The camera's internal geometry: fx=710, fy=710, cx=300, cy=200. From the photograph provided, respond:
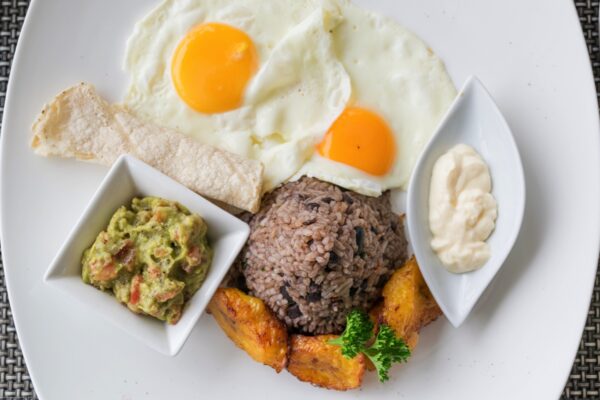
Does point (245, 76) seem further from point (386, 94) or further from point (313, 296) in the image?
point (313, 296)

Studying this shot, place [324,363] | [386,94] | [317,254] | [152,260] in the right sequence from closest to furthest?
[152,260], [317,254], [324,363], [386,94]

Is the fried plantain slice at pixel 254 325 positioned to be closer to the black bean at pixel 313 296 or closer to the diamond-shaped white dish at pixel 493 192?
the black bean at pixel 313 296

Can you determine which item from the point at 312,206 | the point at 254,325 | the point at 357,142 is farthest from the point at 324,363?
the point at 357,142

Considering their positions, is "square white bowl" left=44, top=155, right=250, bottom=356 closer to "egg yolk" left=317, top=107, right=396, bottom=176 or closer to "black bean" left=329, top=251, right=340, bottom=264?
"black bean" left=329, top=251, right=340, bottom=264

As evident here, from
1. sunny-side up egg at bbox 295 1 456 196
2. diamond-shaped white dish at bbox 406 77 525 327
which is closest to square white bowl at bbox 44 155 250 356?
sunny-side up egg at bbox 295 1 456 196

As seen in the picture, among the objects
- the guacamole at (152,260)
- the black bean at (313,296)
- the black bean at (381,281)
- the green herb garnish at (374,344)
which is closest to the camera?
the guacamole at (152,260)

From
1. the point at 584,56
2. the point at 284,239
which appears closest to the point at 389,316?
the point at 284,239

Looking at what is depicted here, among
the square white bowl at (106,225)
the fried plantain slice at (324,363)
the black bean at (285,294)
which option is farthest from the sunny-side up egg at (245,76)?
the fried plantain slice at (324,363)
